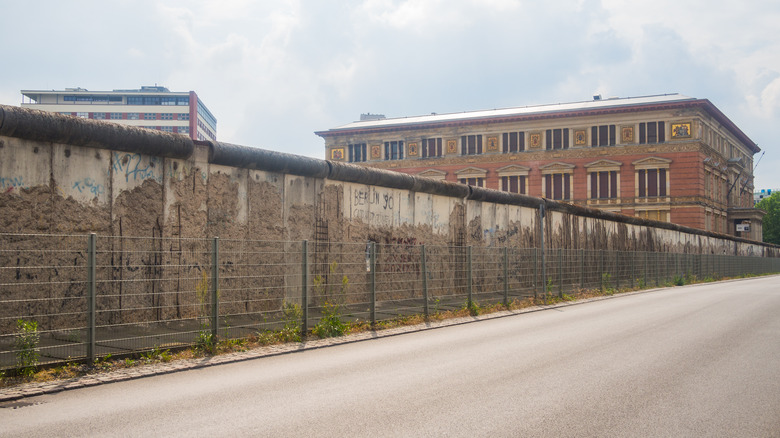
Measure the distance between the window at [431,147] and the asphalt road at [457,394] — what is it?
6232 centimetres

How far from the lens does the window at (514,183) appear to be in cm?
6831

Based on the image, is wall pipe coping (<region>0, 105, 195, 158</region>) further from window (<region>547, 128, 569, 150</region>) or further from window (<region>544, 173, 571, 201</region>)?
window (<region>547, 128, 569, 150</region>)

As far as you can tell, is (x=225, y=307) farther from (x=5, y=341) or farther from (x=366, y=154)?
(x=366, y=154)

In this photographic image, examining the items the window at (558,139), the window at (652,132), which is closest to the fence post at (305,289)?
the window at (652,132)

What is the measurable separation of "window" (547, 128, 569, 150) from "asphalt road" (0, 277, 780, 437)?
58.6 metres

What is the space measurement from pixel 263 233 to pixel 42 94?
→ 115m

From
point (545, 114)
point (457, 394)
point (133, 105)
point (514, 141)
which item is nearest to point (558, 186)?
point (514, 141)

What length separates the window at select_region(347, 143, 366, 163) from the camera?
75.6 metres

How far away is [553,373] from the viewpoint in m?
7.30

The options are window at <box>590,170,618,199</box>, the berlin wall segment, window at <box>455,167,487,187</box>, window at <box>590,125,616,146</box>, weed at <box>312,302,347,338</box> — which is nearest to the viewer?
the berlin wall segment

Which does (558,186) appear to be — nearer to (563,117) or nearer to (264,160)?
(563,117)

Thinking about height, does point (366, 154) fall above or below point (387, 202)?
above

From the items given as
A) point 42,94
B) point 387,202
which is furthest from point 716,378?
point 42,94

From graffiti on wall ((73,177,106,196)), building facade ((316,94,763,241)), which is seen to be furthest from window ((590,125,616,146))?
graffiti on wall ((73,177,106,196))
